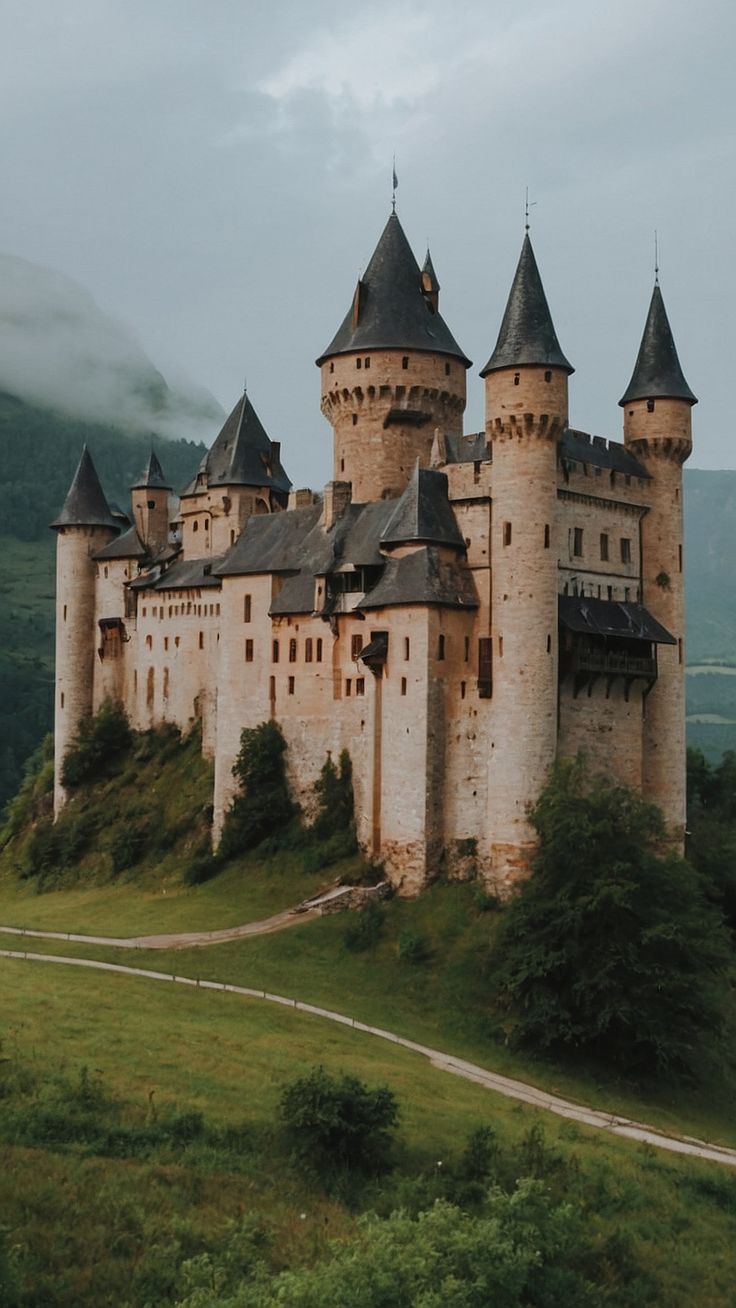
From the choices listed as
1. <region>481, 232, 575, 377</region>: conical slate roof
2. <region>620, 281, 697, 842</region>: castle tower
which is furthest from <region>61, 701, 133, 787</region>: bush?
<region>481, 232, 575, 377</region>: conical slate roof

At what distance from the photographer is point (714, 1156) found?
4541cm

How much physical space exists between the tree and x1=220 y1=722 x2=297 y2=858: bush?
1788cm

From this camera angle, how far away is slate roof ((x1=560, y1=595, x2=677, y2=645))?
207 feet

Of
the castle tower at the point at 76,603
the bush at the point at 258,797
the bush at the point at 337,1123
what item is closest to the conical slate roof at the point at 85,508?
the castle tower at the point at 76,603

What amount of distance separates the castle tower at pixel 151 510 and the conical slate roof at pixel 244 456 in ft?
20.9

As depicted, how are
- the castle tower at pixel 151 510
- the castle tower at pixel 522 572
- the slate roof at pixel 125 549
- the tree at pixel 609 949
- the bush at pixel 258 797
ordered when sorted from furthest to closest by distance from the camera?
the castle tower at pixel 151 510, the slate roof at pixel 125 549, the bush at pixel 258 797, the castle tower at pixel 522 572, the tree at pixel 609 949

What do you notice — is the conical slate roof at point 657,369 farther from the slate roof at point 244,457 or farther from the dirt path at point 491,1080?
the dirt path at point 491,1080

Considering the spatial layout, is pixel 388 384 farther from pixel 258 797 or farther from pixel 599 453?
pixel 258 797

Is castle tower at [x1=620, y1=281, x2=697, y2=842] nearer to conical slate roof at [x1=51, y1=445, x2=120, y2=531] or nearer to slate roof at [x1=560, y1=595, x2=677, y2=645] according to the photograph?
slate roof at [x1=560, y1=595, x2=677, y2=645]

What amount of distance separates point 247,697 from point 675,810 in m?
22.6

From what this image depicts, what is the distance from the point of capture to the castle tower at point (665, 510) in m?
68.5

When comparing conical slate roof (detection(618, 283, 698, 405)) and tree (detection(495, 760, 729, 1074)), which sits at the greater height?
conical slate roof (detection(618, 283, 698, 405))

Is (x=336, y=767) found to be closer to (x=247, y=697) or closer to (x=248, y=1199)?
(x=247, y=697)

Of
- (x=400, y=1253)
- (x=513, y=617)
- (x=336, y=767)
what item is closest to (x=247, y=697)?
(x=336, y=767)
